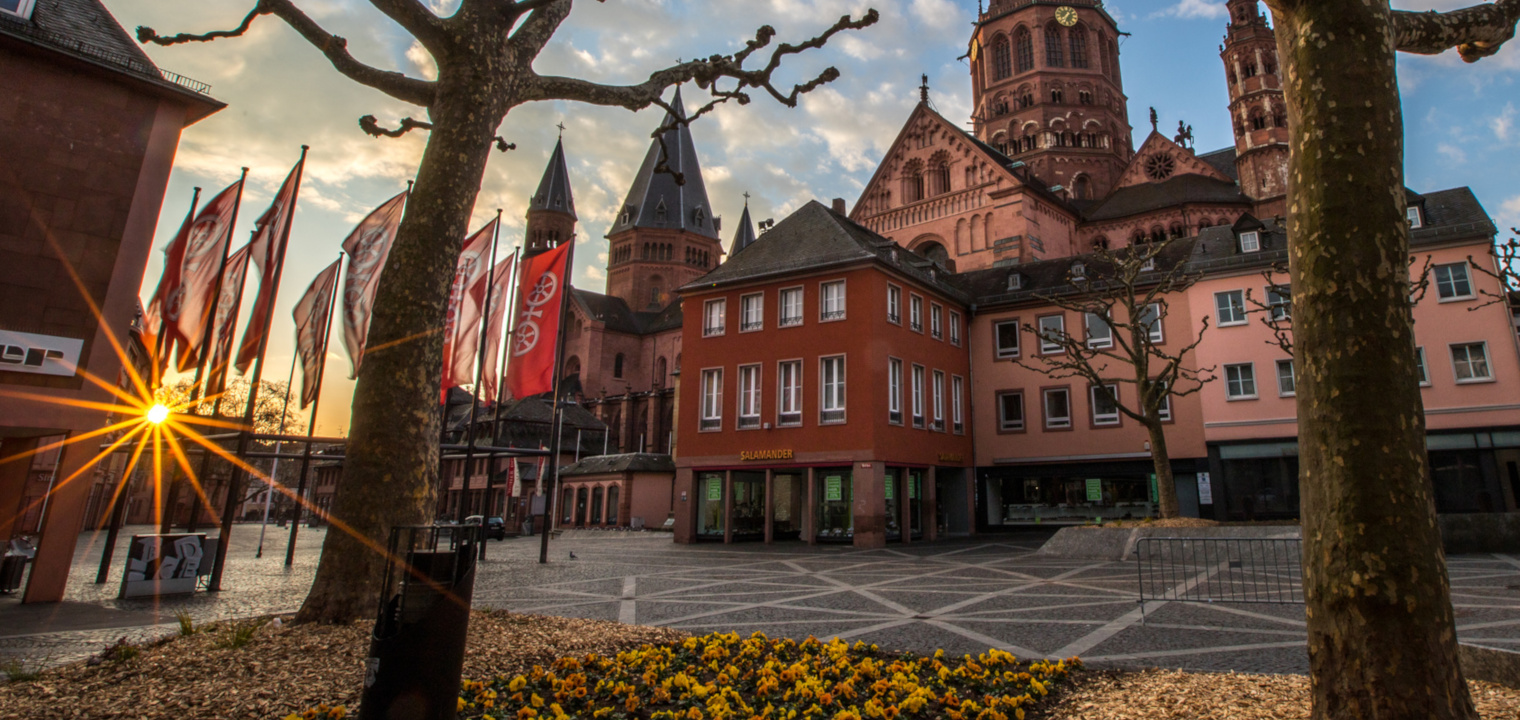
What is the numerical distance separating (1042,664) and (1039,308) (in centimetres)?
2590

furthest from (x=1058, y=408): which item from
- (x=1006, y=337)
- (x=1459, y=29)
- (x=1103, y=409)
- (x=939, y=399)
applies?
(x=1459, y=29)

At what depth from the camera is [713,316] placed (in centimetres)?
2773

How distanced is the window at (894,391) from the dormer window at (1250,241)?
13288mm

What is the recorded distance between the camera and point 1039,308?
29.6m

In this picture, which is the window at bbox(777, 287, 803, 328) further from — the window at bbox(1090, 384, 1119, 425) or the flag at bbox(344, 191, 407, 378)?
the flag at bbox(344, 191, 407, 378)

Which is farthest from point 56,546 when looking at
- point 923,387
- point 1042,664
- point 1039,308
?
point 1039,308

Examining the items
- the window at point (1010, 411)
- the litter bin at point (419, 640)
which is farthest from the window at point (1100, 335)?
the litter bin at point (419, 640)

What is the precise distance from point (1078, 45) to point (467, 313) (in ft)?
193

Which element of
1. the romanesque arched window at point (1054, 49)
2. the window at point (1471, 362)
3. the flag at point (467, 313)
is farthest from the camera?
the romanesque arched window at point (1054, 49)

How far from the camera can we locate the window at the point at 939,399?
89.9 ft

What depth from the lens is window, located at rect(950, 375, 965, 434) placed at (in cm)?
2867

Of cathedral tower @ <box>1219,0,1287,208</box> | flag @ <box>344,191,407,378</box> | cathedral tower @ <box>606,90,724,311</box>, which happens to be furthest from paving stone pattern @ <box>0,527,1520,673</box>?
cathedral tower @ <box>606,90,724,311</box>

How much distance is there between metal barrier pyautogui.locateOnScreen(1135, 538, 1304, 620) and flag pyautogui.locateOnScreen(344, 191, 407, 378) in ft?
43.8

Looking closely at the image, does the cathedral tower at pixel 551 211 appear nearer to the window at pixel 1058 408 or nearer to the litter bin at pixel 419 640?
the window at pixel 1058 408
